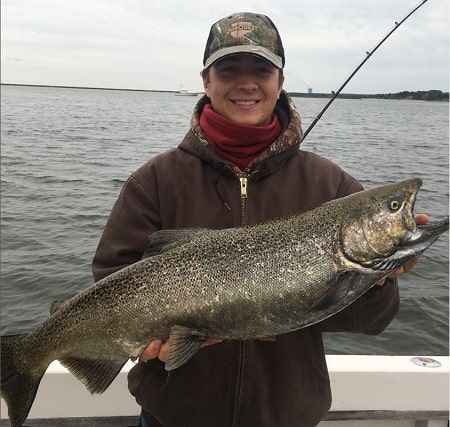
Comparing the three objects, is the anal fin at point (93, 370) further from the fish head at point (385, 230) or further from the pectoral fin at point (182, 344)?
the fish head at point (385, 230)

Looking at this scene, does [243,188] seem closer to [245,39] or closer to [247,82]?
[247,82]

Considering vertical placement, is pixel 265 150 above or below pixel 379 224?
above

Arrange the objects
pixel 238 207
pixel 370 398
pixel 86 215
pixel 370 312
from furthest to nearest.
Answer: pixel 86 215 → pixel 370 398 → pixel 238 207 → pixel 370 312

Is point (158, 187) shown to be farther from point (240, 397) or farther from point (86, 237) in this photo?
point (86, 237)

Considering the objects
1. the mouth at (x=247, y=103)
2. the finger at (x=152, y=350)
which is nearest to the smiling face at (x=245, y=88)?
the mouth at (x=247, y=103)

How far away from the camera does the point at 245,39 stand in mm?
3039

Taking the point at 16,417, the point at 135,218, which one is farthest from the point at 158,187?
the point at 16,417

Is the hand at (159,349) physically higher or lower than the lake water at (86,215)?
higher

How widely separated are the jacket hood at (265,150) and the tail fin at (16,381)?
1536 millimetres

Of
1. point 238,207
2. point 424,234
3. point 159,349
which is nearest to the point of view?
point 424,234

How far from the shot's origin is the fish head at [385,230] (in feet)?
8.35

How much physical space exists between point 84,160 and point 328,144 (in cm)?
1467

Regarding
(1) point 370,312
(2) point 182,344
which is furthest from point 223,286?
(1) point 370,312

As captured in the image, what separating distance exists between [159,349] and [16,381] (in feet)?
2.94
